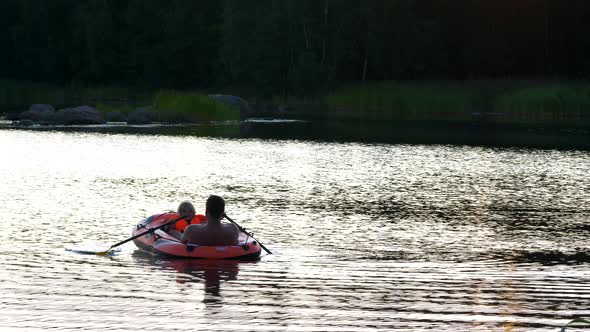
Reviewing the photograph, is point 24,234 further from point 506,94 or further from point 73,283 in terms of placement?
point 506,94

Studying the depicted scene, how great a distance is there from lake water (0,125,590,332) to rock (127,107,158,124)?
61.1ft

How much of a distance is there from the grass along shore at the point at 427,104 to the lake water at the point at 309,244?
22.7 meters

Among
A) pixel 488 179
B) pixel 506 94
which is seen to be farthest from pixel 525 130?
pixel 488 179

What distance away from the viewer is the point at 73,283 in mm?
14250

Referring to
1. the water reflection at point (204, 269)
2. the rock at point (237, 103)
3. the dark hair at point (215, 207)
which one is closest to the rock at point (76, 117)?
the rock at point (237, 103)

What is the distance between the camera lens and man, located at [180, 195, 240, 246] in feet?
53.0

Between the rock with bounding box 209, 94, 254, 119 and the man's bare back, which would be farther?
the rock with bounding box 209, 94, 254, 119

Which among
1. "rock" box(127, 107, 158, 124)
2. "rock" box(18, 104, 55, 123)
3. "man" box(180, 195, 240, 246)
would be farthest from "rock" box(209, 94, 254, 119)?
"man" box(180, 195, 240, 246)

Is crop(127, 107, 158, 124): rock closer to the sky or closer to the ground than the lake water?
closer to the sky

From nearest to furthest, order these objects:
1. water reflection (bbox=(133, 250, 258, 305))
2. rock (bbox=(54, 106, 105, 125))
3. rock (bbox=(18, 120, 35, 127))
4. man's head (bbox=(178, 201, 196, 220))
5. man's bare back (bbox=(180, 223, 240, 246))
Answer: water reflection (bbox=(133, 250, 258, 305)) < man's bare back (bbox=(180, 223, 240, 246)) < man's head (bbox=(178, 201, 196, 220)) < rock (bbox=(18, 120, 35, 127)) < rock (bbox=(54, 106, 105, 125))

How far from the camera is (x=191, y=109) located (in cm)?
5841

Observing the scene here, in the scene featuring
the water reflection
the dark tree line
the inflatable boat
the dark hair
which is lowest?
the water reflection

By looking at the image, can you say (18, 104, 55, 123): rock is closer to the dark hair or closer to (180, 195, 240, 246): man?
(180, 195, 240, 246): man

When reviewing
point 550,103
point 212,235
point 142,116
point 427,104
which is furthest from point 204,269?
point 427,104
